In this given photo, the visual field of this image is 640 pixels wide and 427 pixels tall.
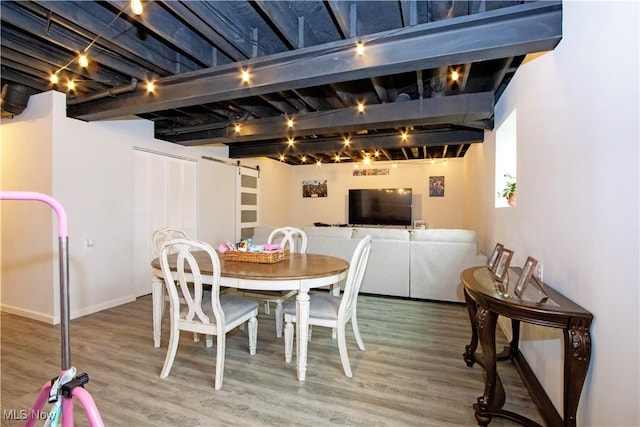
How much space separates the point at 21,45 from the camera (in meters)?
2.32

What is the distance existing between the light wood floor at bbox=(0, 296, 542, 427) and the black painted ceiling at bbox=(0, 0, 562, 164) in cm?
218

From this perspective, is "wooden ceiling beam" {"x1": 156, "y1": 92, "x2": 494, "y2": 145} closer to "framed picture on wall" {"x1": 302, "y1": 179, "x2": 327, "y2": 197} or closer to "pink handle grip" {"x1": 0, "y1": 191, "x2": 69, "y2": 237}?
"pink handle grip" {"x1": 0, "y1": 191, "x2": 69, "y2": 237}

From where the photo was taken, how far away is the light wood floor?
5.82 feet

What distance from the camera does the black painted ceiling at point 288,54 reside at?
186 cm

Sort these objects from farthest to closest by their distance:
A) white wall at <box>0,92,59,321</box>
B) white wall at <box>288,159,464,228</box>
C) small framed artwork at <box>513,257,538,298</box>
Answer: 1. white wall at <box>288,159,464,228</box>
2. white wall at <box>0,92,59,321</box>
3. small framed artwork at <box>513,257,538,298</box>

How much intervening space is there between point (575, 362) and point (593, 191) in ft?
2.54

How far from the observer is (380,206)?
7.26 m

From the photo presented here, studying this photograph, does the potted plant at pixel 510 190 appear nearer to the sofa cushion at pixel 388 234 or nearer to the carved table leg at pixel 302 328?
the sofa cushion at pixel 388 234

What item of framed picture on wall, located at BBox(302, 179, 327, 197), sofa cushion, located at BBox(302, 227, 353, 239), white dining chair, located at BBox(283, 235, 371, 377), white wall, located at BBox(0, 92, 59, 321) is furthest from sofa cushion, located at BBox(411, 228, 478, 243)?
white wall, located at BBox(0, 92, 59, 321)

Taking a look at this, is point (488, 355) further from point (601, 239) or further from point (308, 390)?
point (308, 390)

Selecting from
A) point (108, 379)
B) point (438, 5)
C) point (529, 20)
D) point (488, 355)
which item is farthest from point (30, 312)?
point (529, 20)

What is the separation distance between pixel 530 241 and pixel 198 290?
237 cm

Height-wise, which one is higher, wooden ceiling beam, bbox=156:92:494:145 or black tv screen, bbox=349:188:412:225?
wooden ceiling beam, bbox=156:92:494:145

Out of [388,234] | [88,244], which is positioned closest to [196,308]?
[88,244]
